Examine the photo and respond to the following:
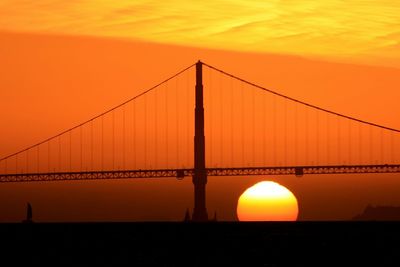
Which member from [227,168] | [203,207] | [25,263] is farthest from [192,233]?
[227,168]

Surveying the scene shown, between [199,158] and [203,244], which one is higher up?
[199,158]

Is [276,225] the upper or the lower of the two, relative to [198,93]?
lower

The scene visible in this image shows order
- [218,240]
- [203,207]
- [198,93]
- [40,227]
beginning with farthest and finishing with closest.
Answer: [198,93]
[203,207]
[40,227]
[218,240]

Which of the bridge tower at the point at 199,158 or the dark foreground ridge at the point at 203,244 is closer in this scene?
the dark foreground ridge at the point at 203,244

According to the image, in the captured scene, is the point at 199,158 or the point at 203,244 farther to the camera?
the point at 199,158

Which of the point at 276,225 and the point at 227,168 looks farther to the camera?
the point at 227,168

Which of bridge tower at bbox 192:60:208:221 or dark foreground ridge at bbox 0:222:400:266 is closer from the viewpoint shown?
dark foreground ridge at bbox 0:222:400:266

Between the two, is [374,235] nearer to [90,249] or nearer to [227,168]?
[90,249]

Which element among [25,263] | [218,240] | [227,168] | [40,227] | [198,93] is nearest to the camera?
[25,263]
